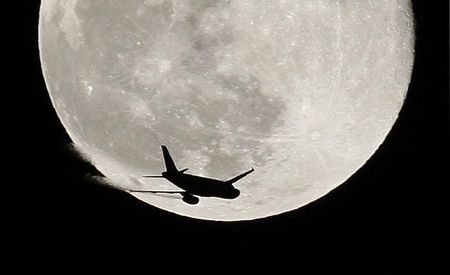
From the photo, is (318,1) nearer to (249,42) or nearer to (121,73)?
(249,42)

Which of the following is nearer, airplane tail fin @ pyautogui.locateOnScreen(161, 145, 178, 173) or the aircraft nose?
airplane tail fin @ pyautogui.locateOnScreen(161, 145, 178, 173)

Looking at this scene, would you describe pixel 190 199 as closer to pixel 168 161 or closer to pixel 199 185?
pixel 199 185

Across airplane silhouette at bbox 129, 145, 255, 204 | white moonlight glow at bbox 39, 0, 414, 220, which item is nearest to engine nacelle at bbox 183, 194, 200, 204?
airplane silhouette at bbox 129, 145, 255, 204

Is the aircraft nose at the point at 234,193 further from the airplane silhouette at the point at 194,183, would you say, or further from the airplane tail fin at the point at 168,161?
the airplane tail fin at the point at 168,161

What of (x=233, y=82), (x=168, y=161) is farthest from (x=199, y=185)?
(x=233, y=82)

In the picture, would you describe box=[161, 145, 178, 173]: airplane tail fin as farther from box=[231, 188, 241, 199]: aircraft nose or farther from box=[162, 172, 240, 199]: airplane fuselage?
box=[231, 188, 241, 199]: aircraft nose

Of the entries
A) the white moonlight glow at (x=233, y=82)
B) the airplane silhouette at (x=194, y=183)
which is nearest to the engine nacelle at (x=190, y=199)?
the airplane silhouette at (x=194, y=183)
